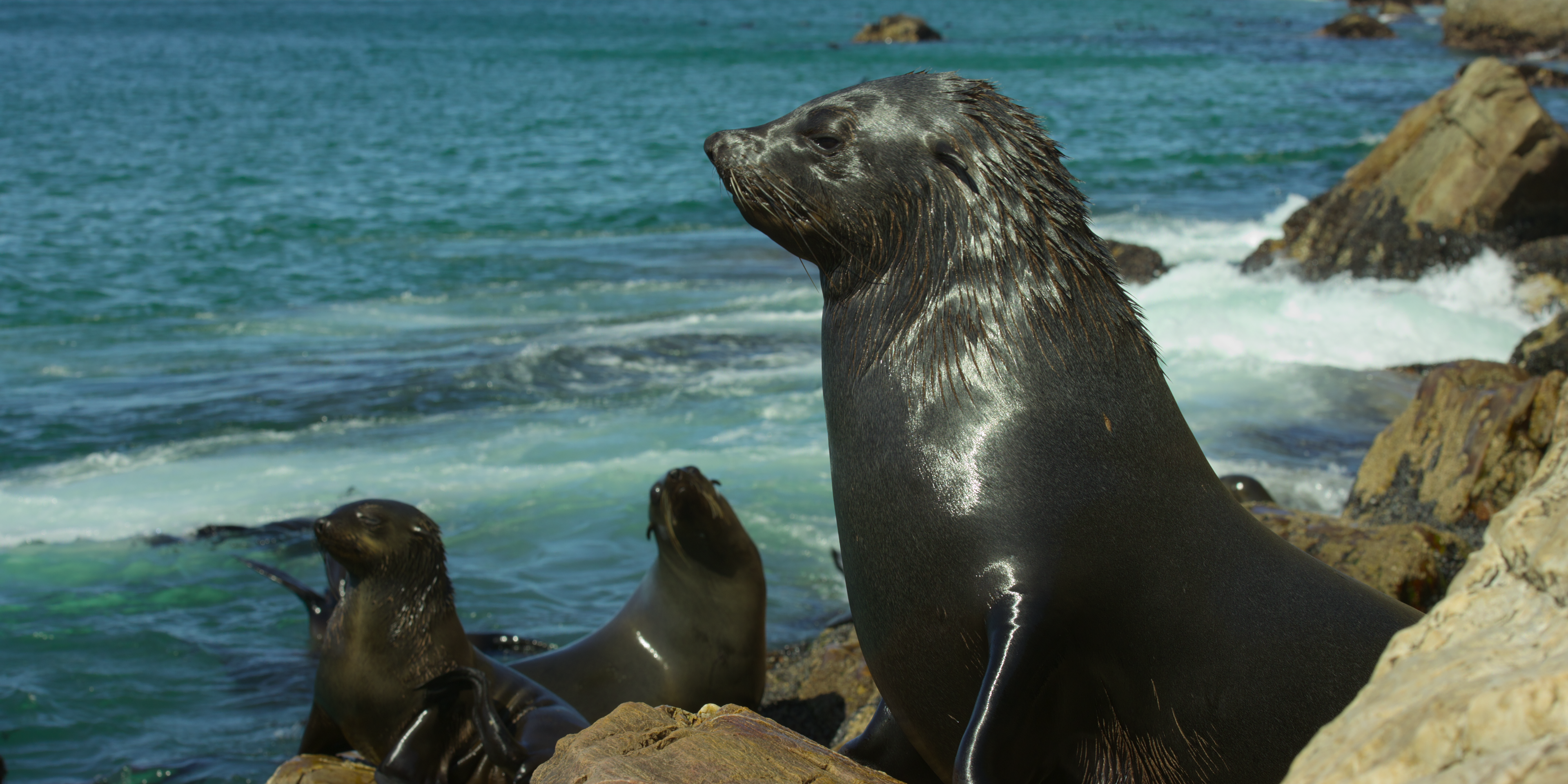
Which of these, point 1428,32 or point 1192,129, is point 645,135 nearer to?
point 1192,129

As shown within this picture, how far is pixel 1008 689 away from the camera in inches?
94.5

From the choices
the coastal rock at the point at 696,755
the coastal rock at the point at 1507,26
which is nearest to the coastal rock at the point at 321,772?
the coastal rock at the point at 696,755

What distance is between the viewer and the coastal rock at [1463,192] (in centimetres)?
1485

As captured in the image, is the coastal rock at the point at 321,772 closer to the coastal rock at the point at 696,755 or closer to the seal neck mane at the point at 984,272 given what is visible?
the coastal rock at the point at 696,755

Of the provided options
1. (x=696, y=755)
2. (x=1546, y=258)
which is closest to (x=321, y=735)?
(x=696, y=755)

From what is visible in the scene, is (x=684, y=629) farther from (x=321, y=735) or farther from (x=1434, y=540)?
(x=1434, y=540)

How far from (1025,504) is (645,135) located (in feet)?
110

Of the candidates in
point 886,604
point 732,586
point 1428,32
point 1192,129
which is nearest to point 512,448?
point 732,586

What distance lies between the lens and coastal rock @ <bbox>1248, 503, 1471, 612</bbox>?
17.0 ft

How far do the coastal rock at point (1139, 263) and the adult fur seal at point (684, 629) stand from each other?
11.6 metres

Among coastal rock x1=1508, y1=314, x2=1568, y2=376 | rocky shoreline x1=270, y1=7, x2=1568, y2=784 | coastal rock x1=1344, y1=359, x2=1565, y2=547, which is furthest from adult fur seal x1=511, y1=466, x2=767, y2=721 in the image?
coastal rock x1=1508, y1=314, x2=1568, y2=376

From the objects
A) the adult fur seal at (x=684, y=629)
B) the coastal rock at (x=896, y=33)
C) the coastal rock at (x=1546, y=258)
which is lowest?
the coastal rock at (x=1546, y=258)

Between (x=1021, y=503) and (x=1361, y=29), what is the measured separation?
6906 cm

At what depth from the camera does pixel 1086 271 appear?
2955mm
